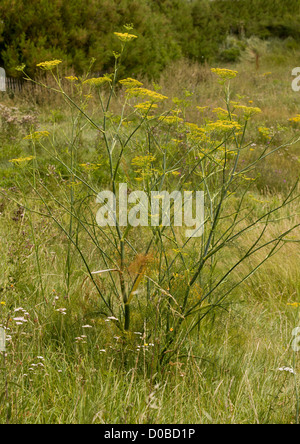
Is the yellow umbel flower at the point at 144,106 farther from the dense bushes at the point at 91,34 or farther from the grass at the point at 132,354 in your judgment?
the dense bushes at the point at 91,34

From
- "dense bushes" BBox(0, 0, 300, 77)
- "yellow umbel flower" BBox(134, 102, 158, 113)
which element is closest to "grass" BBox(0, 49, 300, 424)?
"yellow umbel flower" BBox(134, 102, 158, 113)

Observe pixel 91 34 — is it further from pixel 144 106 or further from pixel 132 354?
pixel 132 354

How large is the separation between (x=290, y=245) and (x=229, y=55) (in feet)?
54.4

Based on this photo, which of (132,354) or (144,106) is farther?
(132,354)

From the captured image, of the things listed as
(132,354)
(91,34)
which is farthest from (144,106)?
(91,34)

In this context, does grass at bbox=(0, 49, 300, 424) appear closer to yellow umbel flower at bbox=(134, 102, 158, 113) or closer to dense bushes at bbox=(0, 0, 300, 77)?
yellow umbel flower at bbox=(134, 102, 158, 113)

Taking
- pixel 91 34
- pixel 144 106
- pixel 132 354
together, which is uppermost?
pixel 91 34

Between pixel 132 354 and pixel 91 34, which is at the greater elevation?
pixel 91 34

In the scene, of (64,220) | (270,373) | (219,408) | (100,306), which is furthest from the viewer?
(64,220)

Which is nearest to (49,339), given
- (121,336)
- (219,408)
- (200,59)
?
(121,336)

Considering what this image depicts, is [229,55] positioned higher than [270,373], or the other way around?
[229,55]

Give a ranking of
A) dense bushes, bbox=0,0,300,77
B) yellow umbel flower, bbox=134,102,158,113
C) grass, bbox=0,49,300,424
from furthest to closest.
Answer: dense bushes, bbox=0,0,300,77, yellow umbel flower, bbox=134,102,158,113, grass, bbox=0,49,300,424

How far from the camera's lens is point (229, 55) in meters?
18.9

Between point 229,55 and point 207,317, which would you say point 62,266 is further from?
point 229,55
